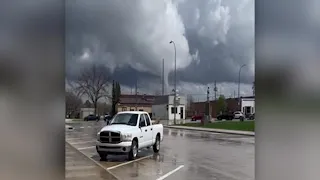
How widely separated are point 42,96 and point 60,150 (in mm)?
316

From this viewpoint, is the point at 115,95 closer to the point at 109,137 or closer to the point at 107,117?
the point at 107,117

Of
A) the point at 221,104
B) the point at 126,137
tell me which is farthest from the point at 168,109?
the point at 126,137

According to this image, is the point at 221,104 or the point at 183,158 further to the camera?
the point at 183,158

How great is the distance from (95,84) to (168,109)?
0.82m

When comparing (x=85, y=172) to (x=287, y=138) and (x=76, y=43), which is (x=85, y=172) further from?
(x=287, y=138)

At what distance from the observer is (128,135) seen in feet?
13.3

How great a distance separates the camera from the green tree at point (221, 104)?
3637 millimetres

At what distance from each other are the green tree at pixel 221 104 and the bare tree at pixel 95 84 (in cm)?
117

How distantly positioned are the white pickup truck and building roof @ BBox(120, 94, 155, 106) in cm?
12

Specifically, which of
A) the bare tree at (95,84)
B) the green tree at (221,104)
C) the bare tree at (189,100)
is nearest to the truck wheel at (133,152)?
the bare tree at (95,84)

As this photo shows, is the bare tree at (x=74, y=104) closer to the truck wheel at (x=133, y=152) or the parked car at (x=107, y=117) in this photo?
the parked car at (x=107, y=117)

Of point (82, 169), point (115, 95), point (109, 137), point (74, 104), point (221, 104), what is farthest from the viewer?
point (109, 137)

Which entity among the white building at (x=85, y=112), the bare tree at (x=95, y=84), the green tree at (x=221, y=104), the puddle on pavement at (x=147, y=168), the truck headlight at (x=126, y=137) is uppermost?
the bare tree at (x=95, y=84)

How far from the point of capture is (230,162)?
3906mm
